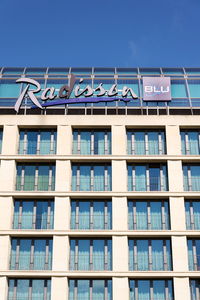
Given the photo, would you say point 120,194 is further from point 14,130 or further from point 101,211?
point 14,130

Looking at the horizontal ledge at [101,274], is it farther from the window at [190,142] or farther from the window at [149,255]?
the window at [190,142]

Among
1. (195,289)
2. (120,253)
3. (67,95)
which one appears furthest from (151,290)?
(67,95)

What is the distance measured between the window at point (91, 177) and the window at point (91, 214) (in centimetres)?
145

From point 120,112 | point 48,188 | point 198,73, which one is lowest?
point 48,188

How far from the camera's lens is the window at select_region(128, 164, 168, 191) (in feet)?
179

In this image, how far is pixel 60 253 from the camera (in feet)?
167

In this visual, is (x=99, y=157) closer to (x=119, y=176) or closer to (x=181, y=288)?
(x=119, y=176)

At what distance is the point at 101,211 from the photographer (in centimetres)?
5362

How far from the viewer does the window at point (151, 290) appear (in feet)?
165

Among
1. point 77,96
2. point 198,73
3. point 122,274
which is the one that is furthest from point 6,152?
point 198,73

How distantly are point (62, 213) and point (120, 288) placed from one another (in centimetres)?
925

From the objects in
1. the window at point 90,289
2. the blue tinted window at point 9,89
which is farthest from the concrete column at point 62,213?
the blue tinted window at point 9,89

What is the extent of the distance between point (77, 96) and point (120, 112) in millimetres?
5071

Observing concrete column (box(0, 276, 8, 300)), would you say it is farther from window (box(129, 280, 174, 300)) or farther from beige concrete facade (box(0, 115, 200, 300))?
window (box(129, 280, 174, 300))
